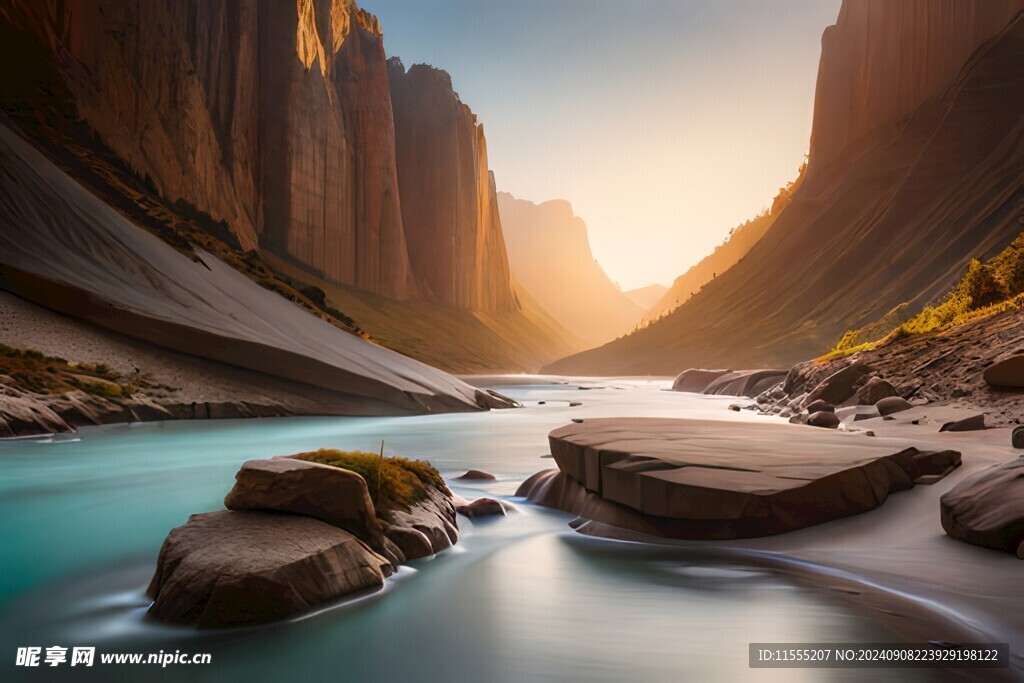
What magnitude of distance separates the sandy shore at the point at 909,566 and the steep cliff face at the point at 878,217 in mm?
42397

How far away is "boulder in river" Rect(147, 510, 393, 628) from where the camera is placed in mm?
4145

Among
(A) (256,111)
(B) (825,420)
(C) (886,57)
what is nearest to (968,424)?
(B) (825,420)

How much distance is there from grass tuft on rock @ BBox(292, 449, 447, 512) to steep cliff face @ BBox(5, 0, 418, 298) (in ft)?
136

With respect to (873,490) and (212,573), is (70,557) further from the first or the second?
(873,490)

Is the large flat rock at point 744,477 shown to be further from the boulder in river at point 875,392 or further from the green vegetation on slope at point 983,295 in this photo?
the green vegetation on slope at point 983,295

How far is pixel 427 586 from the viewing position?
514 cm

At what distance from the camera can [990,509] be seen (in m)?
4.93

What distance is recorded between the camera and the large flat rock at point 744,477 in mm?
5719

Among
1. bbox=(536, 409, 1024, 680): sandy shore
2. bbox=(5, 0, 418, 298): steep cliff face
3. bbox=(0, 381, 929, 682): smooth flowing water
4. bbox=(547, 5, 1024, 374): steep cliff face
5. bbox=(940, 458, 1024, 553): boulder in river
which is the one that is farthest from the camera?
bbox=(547, 5, 1024, 374): steep cliff face

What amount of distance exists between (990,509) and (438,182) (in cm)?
10095

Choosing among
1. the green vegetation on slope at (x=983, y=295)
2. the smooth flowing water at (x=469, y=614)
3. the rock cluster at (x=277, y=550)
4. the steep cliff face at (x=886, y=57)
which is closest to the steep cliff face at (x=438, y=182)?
the steep cliff face at (x=886, y=57)

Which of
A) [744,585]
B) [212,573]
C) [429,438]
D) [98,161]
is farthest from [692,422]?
[98,161]

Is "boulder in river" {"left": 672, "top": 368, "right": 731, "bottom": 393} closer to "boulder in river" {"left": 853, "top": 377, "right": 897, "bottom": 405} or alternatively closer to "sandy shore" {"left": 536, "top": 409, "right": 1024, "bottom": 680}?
"boulder in river" {"left": 853, "top": 377, "right": 897, "bottom": 405}

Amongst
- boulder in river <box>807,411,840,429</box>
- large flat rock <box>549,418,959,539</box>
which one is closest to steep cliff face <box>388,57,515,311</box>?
boulder in river <box>807,411,840,429</box>
